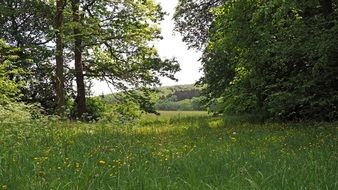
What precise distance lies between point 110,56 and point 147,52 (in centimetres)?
249

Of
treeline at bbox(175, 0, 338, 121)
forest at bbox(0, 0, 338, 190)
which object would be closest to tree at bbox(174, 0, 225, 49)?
forest at bbox(0, 0, 338, 190)

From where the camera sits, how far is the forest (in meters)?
4.93

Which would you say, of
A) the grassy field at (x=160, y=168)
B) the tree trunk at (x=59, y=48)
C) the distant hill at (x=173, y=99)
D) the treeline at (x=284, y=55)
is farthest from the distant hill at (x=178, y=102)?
the grassy field at (x=160, y=168)

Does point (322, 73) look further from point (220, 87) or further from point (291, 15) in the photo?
point (220, 87)

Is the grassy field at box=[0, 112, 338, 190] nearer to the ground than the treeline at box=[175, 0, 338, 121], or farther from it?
nearer to the ground

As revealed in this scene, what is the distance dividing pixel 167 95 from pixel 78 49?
8.89 m

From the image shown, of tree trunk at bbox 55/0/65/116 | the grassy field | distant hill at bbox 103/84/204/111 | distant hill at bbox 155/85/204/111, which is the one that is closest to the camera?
the grassy field

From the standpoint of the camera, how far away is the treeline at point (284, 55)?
44.9 ft

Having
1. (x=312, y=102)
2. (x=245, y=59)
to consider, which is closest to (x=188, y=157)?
(x=312, y=102)

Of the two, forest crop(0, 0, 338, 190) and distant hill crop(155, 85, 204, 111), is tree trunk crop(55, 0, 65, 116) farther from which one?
distant hill crop(155, 85, 204, 111)

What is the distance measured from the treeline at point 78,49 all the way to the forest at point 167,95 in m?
0.09

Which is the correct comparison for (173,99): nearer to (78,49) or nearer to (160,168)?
(78,49)

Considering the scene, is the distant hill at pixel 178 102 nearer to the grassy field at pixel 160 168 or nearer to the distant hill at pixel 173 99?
the distant hill at pixel 173 99

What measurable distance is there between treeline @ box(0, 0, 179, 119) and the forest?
3.4 inches
